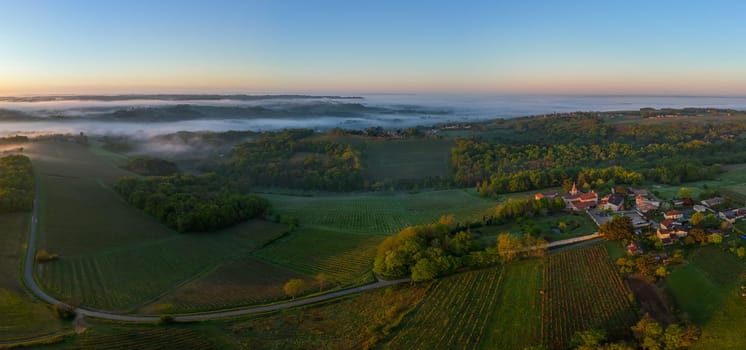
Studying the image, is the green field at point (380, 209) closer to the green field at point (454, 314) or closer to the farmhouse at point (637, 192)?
the green field at point (454, 314)

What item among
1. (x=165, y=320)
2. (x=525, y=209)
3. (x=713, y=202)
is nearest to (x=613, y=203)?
(x=525, y=209)

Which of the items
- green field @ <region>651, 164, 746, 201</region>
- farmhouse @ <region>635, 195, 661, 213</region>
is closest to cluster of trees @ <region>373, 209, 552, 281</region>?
farmhouse @ <region>635, 195, 661, 213</region>

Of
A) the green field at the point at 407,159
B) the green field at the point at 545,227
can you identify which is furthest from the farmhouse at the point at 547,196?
the green field at the point at 407,159

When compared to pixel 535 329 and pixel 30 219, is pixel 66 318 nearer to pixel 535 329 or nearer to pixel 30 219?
pixel 30 219

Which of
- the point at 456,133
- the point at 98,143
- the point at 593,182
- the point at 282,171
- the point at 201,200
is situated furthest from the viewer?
the point at 456,133

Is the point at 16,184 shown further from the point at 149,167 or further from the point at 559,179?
the point at 559,179

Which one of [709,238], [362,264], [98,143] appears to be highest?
[98,143]

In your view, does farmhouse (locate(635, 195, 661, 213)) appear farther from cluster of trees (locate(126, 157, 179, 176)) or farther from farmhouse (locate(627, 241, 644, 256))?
cluster of trees (locate(126, 157, 179, 176))

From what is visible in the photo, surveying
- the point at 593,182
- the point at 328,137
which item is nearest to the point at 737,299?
the point at 593,182
